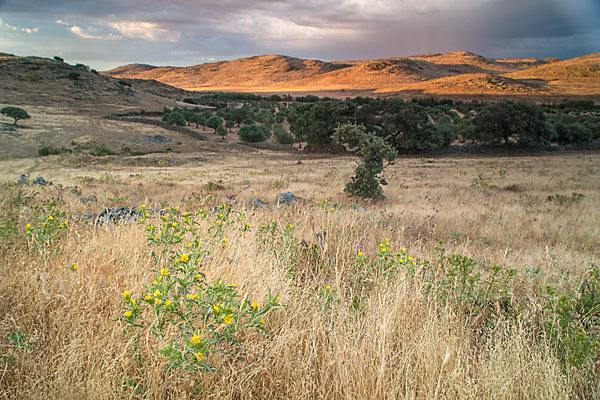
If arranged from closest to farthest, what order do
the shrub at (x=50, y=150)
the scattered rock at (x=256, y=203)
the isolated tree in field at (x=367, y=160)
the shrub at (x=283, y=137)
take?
the scattered rock at (x=256, y=203), the isolated tree in field at (x=367, y=160), the shrub at (x=50, y=150), the shrub at (x=283, y=137)

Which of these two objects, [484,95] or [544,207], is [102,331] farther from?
[484,95]

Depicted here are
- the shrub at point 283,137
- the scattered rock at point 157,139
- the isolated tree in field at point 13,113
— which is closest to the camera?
the isolated tree in field at point 13,113

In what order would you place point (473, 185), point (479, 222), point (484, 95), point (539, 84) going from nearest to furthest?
Answer: point (479, 222), point (473, 185), point (484, 95), point (539, 84)

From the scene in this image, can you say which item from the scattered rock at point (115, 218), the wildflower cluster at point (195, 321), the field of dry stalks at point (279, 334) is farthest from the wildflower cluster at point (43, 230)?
the wildflower cluster at point (195, 321)

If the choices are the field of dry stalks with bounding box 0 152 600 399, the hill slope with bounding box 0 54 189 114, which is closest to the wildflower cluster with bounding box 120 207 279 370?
the field of dry stalks with bounding box 0 152 600 399

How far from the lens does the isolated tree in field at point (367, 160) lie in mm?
13203

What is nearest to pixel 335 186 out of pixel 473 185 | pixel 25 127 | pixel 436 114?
pixel 473 185

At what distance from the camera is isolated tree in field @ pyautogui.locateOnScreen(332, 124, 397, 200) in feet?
43.3

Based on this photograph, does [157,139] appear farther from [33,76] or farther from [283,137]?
[33,76]

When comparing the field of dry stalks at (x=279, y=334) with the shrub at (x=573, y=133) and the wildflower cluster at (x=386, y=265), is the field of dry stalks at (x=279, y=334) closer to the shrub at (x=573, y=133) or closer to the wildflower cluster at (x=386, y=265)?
the wildflower cluster at (x=386, y=265)

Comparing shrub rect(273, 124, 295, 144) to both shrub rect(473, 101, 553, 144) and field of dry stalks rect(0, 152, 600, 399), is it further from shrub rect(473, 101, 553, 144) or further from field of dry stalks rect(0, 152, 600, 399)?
field of dry stalks rect(0, 152, 600, 399)

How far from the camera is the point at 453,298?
11.1 feet

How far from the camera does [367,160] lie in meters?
13.7

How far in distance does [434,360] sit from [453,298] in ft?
3.88
